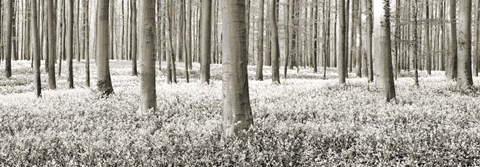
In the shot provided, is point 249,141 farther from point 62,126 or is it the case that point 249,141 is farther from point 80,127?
point 62,126

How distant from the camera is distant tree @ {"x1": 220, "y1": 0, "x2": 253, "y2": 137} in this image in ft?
23.9

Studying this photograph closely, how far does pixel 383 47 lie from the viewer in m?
12.9

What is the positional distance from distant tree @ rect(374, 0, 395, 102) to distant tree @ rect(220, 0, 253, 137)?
6.70 meters

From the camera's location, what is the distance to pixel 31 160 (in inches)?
230

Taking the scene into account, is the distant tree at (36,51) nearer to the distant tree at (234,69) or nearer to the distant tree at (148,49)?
the distant tree at (148,49)

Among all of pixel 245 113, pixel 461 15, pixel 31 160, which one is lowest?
pixel 31 160

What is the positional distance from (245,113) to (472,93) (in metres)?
10.8

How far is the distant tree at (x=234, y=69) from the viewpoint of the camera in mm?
7297

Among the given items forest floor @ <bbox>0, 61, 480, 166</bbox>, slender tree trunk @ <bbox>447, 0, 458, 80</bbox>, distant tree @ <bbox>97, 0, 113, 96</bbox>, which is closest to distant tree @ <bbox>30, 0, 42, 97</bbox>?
distant tree @ <bbox>97, 0, 113, 96</bbox>

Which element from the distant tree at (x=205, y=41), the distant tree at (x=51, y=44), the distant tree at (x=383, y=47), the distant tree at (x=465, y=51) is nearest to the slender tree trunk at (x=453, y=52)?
the distant tree at (x=465, y=51)

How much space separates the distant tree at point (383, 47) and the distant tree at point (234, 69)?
6.70 meters

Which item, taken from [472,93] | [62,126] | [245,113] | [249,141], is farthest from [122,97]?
[472,93]

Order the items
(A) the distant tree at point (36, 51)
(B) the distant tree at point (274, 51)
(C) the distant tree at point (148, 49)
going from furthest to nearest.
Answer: (B) the distant tree at point (274, 51)
(A) the distant tree at point (36, 51)
(C) the distant tree at point (148, 49)

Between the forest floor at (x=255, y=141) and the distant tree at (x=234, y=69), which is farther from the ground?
the distant tree at (x=234, y=69)
